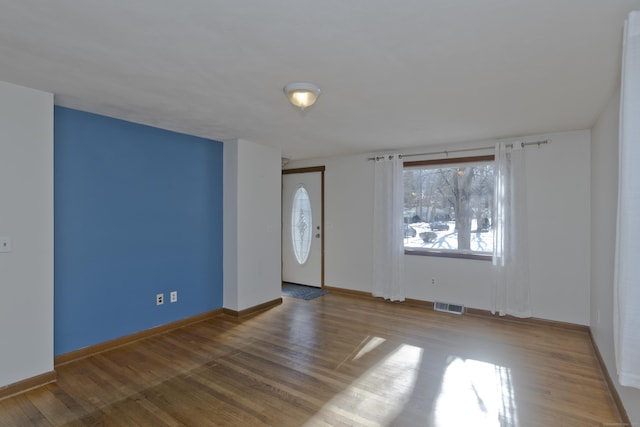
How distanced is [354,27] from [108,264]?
3.18 metres

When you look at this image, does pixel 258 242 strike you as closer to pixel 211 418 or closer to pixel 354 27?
pixel 211 418

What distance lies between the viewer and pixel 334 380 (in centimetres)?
274

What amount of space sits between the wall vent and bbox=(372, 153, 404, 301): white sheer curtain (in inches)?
20.0

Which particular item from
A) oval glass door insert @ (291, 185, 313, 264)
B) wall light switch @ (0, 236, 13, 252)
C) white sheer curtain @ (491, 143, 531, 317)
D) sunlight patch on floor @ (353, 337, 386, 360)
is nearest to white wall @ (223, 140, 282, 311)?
oval glass door insert @ (291, 185, 313, 264)

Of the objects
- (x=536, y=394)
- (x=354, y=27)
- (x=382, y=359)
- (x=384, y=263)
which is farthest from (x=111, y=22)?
(x=384, y=263)

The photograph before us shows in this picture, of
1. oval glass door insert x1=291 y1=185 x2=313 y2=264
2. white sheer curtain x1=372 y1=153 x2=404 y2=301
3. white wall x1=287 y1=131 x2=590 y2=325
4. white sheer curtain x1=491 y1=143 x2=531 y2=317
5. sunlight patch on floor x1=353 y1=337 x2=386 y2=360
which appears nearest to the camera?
sunlight patch on floor x1=353 y1=337 x2=386 y2=360

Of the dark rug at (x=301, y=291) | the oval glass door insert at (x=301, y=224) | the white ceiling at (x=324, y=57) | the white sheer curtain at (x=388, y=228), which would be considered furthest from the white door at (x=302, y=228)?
the white ceiling at (x=324, y=57)

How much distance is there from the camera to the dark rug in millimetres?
5419

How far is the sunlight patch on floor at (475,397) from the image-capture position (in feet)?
7.37

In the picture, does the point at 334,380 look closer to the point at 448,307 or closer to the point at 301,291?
the point at 448,307

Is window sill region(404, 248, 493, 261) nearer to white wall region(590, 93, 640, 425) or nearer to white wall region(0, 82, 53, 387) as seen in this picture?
white wall region(590, 93, 640, 425)

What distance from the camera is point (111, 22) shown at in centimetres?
168

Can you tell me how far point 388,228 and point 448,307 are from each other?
1.39 m

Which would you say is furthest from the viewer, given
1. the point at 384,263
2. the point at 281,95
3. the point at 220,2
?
the point at 384,263
